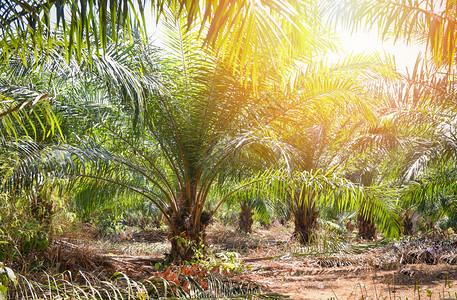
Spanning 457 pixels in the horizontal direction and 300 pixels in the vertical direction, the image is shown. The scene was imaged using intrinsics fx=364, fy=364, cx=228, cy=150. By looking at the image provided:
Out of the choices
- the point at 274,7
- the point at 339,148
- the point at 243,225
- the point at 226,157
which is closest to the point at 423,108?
the point at 339,148

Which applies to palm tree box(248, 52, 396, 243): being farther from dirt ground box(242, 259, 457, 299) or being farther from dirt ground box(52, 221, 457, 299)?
dirt ground box(242, 259, 457, 299)

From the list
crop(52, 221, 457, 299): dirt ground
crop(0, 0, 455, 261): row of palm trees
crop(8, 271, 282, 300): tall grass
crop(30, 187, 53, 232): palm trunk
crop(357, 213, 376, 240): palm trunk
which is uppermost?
crop(0, 0, 455, 261): row of palm trees

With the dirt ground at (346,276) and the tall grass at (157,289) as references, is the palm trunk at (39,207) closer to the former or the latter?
the dirt ground at (346,276)

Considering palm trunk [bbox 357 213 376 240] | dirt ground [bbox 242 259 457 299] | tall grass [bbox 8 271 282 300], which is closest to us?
tall grass [bbox 8 271 282 300]

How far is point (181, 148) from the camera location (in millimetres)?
6363

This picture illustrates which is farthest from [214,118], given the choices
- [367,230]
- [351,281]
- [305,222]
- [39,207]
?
[367,230]

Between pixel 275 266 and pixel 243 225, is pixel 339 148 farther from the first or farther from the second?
pixel 243 225

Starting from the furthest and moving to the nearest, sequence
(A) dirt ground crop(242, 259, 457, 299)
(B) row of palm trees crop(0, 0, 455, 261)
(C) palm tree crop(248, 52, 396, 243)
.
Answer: (C) palm tree crop(248, 52, 396, 243) → (B) row of palm trees crop(0, 0, 455, 261) → (A) dirt ground crop(242, 259, 457, 299)

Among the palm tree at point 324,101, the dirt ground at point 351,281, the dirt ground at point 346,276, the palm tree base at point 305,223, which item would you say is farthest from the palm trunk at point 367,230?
the dirt ground at point 351,281

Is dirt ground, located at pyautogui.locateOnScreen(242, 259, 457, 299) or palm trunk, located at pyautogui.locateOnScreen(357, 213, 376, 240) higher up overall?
dirt ground, located at pyautogui.locateOnScreen(242, 259, 457, 299)

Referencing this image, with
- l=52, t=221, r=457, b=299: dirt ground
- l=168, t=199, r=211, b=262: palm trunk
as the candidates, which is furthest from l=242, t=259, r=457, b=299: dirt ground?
l=168, t=199, r=211, b=262: palm trunk

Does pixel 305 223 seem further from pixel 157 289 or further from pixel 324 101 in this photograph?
pixel 157 289

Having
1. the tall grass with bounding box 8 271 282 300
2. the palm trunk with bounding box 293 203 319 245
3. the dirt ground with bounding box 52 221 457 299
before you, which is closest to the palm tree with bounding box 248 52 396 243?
the dirt ground with bounding box 52 221 457 299

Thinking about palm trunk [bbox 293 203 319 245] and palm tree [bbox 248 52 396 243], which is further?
palm trunk [bbox 293 203 319 245]
